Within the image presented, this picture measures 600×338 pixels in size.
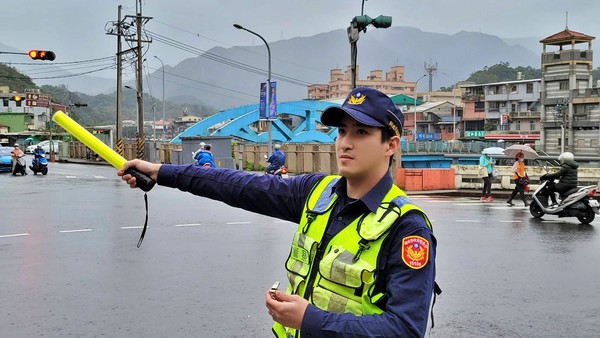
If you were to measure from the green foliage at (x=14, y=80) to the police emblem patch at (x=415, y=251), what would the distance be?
115 metres

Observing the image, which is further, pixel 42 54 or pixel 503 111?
pixel 503 111

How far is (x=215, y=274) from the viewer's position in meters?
7.80

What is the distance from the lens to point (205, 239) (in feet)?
35.3

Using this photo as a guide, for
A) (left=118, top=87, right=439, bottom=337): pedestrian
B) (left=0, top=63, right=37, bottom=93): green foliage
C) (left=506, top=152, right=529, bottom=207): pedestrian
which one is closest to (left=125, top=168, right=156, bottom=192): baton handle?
(left=118, top=87, right=439, bottom=337): pedestrian

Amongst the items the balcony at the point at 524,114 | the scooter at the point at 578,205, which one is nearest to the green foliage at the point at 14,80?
the balcony at the point at 524,114

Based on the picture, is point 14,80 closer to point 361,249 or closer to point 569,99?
point 569,99

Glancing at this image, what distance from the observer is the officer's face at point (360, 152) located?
211 cm

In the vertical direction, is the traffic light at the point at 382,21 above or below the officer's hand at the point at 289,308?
above

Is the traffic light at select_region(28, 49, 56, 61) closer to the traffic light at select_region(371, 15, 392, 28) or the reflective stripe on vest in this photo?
the traffic light at select_region(371, 15, 392, 28)

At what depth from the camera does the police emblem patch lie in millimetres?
1867

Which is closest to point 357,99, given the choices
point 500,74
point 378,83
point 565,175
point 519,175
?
point 565,175

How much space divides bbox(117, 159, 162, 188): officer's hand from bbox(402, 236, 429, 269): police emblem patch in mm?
1140

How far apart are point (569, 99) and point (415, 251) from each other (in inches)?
2419

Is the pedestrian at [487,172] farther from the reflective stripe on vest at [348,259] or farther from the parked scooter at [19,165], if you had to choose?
the parked scooter at [19,165]
